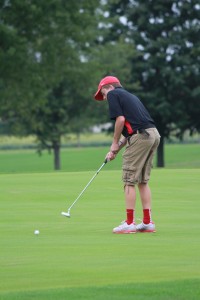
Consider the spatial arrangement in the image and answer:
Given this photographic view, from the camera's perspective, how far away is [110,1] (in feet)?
179

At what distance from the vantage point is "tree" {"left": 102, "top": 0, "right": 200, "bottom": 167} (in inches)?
2186

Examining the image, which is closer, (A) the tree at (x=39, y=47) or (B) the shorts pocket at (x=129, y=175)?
(B) the shorts pocket at (x=129, y=175)

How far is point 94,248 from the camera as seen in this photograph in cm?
1034

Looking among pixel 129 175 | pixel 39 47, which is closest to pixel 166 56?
pixel 39 47

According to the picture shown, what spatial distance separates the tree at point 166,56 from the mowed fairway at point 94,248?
37.9m

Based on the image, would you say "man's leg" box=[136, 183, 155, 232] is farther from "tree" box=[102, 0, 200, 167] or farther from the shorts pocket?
"tree" box=[102, 0, 200, 167]

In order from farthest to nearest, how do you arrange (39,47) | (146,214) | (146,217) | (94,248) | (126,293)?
(39,47) < (146,214) < (146,217) < (94,248) < (126,293)

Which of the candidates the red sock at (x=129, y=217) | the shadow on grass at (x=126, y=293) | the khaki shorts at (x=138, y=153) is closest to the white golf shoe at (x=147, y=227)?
the red sock at (x=129, y=217)

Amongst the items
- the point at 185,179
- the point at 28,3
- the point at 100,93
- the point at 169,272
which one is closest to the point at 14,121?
the point at 28,3

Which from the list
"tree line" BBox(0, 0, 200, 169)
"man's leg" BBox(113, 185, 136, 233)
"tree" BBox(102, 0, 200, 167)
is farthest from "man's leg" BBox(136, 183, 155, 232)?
"tree" BBox(102, 0, 200, 167)

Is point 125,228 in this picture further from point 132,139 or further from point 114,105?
point 114,105

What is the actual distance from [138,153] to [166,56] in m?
44.9

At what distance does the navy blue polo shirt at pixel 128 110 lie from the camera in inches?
475

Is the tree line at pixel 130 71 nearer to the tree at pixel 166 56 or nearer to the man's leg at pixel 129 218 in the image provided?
the tree at pixel 166 56
